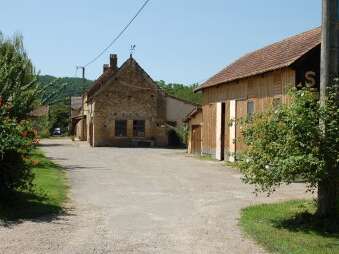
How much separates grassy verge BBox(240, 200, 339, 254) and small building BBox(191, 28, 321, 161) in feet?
18.9

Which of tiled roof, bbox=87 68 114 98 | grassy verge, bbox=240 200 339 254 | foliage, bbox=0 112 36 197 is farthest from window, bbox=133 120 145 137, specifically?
foliage, bbox=0 112 36 197

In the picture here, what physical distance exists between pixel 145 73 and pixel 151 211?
125 feet

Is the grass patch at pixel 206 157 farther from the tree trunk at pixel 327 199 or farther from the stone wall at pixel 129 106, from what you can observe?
the tree trunk at pixel 327 199

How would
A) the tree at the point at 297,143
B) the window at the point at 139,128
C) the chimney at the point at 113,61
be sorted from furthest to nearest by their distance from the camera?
the chimney at the point at 113,61, the window at the point at 139,128, the tree at the point at 297,143

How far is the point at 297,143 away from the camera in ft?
31.7

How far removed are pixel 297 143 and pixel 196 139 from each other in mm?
24332

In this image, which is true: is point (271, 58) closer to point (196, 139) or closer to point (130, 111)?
point (196, 139)

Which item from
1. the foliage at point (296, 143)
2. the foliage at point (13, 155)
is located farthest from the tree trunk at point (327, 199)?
the foliage at point (13, 155)

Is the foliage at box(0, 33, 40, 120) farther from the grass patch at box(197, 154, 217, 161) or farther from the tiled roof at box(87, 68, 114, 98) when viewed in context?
the tiled roof at box(87, 68, 114, 98)

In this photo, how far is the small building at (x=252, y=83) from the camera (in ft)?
67.6

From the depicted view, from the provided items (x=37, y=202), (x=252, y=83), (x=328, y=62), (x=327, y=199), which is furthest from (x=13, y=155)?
(x=252, y=83)

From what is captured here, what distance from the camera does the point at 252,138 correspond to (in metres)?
10.5

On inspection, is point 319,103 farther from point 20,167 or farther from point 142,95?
point 142,95

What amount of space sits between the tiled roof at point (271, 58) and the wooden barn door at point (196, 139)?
2834 millimetres
